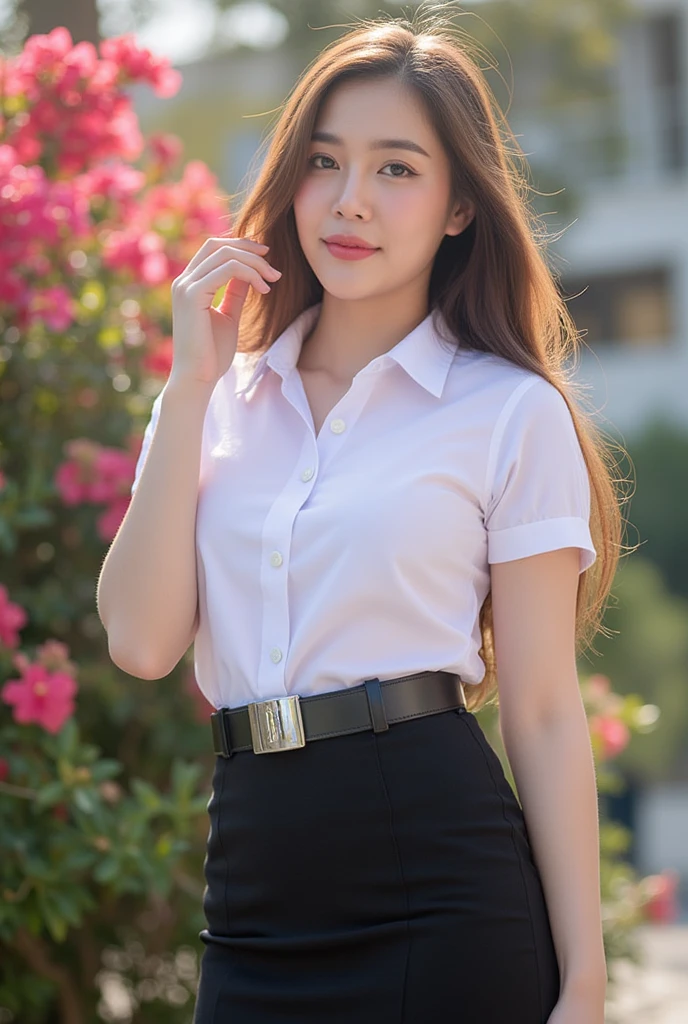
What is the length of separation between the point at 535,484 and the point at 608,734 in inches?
90.2

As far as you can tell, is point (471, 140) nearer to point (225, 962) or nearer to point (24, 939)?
point (225, 962)

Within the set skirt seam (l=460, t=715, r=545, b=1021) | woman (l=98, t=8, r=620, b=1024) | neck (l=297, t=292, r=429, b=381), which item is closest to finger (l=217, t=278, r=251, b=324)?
woman (l=98, t=8, r=620, b=1024)

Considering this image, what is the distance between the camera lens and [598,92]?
1622 cm

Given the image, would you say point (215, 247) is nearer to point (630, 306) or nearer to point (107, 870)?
point (107, 870)

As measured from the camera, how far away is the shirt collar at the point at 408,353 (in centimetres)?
210

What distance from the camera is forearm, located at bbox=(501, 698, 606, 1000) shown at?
1.92 m

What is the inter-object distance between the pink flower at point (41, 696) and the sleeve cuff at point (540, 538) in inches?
52.6

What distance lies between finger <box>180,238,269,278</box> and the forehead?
21 centimetres

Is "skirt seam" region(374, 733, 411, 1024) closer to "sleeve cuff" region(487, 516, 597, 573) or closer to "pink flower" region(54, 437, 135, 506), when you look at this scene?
"sleeve cuff" region(487, 516, 597, 573)

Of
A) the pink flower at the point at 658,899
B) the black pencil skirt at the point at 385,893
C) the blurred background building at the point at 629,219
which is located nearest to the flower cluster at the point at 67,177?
the black pencil skirt at the point at 385,893

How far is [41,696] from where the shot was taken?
3.04m

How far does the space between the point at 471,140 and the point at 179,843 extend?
1.61 meters

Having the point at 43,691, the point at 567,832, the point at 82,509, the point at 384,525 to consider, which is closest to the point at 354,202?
the point at 384,525

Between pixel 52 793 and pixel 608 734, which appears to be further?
pixel 608 734
